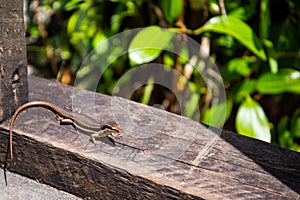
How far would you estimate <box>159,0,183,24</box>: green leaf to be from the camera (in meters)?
1.50

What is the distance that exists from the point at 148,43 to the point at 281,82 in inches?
17.1

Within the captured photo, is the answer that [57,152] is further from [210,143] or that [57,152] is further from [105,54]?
[105,54]

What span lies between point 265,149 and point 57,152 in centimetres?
41

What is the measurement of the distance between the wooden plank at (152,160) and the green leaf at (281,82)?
56 cm

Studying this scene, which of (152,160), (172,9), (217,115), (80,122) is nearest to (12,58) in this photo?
(80,122)

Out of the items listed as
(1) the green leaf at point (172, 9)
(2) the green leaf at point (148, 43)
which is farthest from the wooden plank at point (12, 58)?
(1) the green leaf at point (172, 9)

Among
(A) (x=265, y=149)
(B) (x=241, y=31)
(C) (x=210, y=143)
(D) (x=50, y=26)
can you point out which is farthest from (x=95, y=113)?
(D) (x=50, y=26)

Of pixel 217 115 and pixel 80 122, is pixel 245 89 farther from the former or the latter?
pixel 80 122

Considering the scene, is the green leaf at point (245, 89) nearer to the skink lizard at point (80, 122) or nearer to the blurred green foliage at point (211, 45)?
the blurred green foliage at point (211, 45)

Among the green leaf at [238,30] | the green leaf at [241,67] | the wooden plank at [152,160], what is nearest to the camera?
the wooden plank at [152,160]

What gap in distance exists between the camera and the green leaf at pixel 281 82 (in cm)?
155

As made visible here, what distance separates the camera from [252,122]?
1542 millimetres

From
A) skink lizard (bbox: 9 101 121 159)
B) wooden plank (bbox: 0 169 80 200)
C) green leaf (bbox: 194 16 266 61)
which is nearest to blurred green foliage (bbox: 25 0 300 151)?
green leaf (bbox: 194 16 266 61)

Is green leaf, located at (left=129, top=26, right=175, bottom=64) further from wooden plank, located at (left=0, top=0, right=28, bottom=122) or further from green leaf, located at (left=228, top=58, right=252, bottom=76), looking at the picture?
wooden plank, located at (left=0, top=0, right=28, bottom=122)
